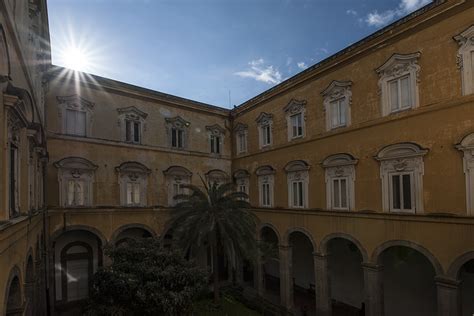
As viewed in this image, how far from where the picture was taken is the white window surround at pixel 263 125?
1897 cm

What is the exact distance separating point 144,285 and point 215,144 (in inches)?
513

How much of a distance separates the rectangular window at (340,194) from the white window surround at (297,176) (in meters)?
1.71

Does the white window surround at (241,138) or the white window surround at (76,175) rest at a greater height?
the white window surround at (241,138)

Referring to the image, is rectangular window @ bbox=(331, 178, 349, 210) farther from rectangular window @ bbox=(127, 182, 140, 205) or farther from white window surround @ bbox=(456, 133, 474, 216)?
rectangular window @ bbox=(127, 182, 140, 205)

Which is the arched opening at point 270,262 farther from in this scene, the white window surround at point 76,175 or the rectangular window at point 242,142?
the white window surround at point 76,175

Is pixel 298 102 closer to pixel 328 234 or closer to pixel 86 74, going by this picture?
pixel 328 234

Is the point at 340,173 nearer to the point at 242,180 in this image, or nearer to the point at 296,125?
the point at 296,125

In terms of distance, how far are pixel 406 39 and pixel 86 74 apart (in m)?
15.6

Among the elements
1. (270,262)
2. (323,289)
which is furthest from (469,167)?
(270,262)

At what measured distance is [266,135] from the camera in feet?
64.0

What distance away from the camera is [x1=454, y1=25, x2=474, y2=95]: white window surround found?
10109 millimetres

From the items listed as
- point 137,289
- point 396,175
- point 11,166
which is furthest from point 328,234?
point 11,166

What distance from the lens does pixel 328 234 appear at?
14766 mm

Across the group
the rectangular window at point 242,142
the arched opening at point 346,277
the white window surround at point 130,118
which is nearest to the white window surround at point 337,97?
the arched opening at point 346,277
